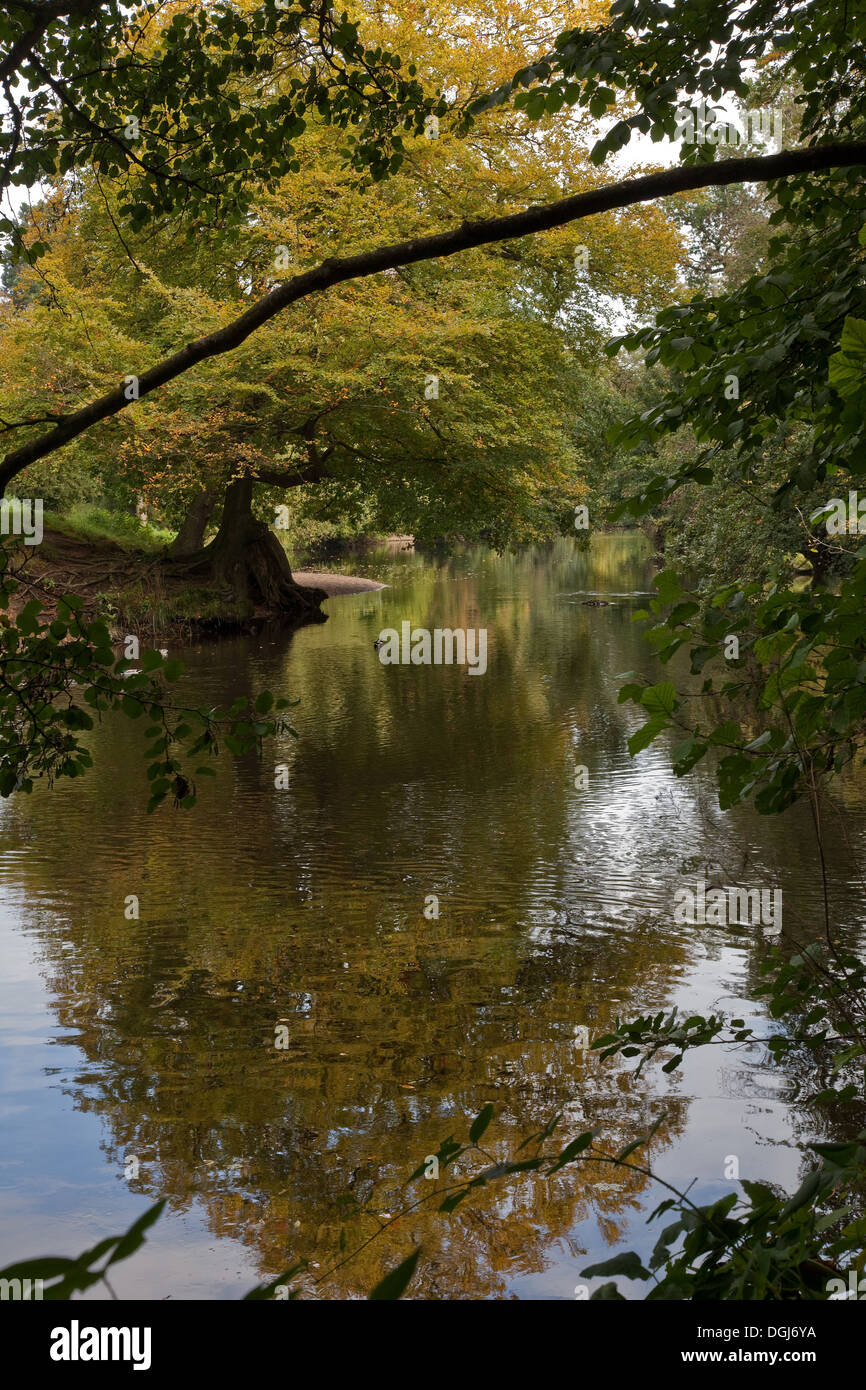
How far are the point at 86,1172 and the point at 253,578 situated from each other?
25.8 metres

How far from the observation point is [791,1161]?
5344 millimetres

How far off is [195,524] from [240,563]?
2.33 metres

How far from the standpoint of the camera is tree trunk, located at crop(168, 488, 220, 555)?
1222 inches

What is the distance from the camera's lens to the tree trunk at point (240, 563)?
29406mm

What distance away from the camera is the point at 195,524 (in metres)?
31.4

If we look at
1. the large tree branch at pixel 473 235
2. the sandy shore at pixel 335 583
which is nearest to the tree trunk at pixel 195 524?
the sandy shore at pixel 335 583

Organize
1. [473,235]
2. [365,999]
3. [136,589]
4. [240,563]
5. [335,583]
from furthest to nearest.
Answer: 1. [335,583]
2. [240,563]
3. [136,589]
4. [365,999]
5. [473,235]

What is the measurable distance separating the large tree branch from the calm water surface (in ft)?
7.31

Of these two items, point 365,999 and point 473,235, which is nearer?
point 473,235

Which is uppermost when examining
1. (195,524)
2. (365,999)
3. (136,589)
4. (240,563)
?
(195,524)

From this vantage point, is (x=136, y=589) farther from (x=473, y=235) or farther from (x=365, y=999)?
(x=473, y=235)

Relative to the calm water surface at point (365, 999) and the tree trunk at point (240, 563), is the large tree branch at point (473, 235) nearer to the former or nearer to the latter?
the calm water surface at point (365, 999)

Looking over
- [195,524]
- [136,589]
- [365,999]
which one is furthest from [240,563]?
[365,999]
